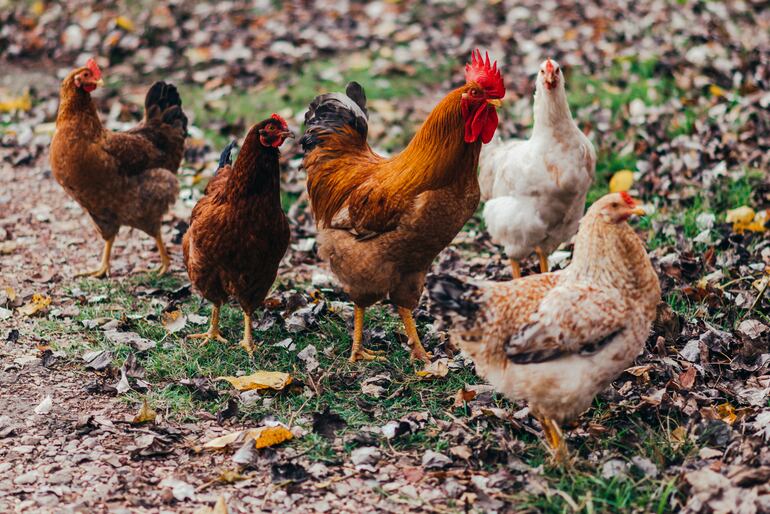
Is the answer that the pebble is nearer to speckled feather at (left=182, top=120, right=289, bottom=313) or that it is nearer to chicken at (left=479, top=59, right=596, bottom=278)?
speckled feather at (left=182, top=120, right=289, bottom=313)

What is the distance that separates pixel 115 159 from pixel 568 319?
364cm

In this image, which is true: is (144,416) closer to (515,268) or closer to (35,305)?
(35,305)

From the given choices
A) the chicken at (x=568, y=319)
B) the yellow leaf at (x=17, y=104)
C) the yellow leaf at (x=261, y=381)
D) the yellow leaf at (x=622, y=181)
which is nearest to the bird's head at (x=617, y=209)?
the chicken at (x=568, y=319)

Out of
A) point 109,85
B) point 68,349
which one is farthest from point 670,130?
point 109,85

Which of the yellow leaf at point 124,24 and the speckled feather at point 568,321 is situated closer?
the speckled feather at point 568,321

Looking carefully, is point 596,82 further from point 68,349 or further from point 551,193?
point 68,349

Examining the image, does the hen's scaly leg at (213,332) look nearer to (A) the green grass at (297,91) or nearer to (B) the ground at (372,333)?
(B) the ground at (372,333)

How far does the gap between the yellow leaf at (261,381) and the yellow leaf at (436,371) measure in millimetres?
740

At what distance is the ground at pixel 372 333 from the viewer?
3.54 m

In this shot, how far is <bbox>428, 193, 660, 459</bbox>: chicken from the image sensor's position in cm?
342

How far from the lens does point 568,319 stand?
3.41 meters

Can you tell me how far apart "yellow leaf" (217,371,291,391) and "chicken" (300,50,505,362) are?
20.1 inches

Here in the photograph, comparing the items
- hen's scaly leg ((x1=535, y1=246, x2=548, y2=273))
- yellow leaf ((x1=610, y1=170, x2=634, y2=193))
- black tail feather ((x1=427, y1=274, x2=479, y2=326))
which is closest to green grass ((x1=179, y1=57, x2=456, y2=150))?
yellow leaf ((x1=610, y1=170, x2=634, y2=193))

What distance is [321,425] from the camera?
4.02 metres
